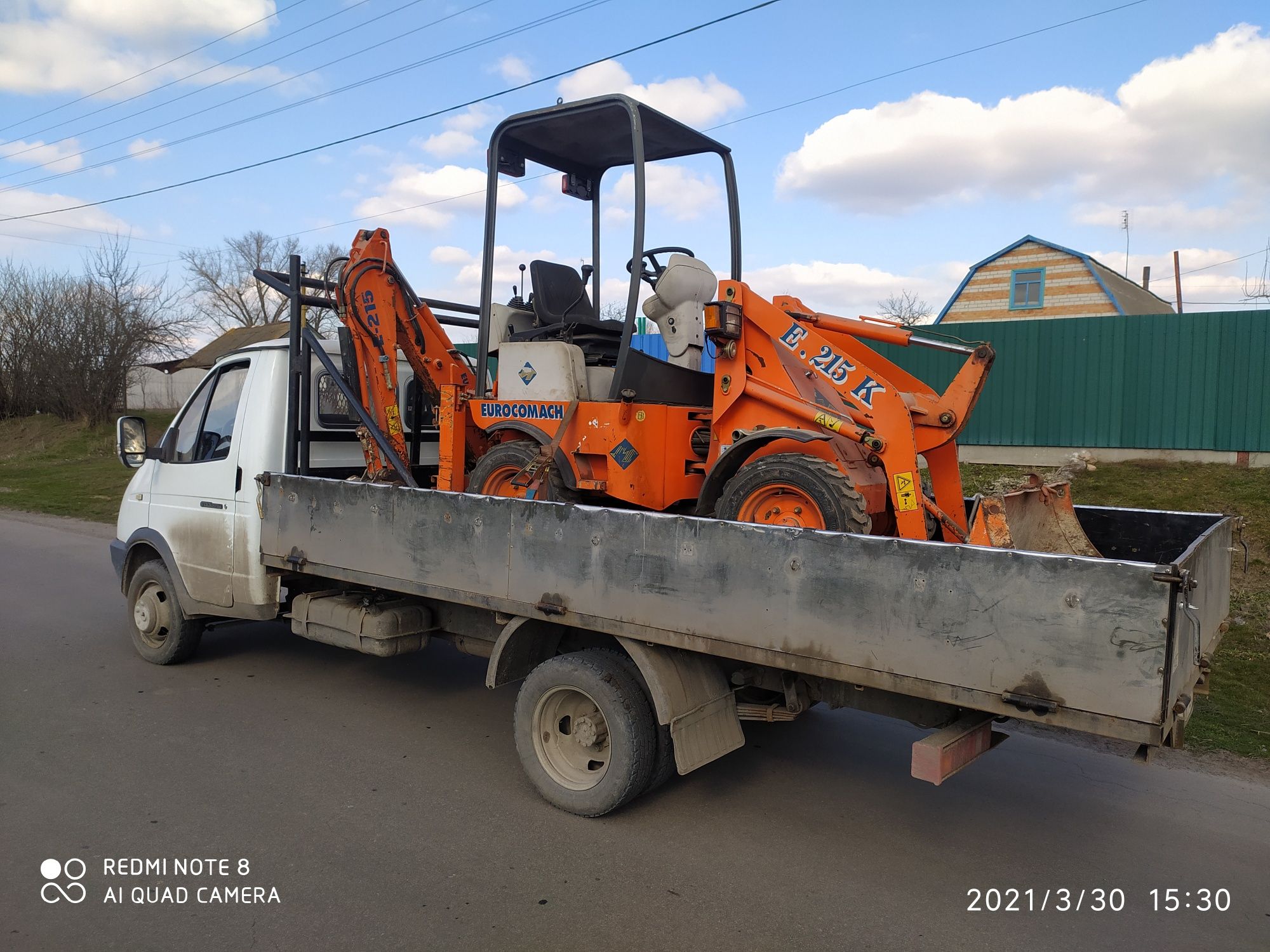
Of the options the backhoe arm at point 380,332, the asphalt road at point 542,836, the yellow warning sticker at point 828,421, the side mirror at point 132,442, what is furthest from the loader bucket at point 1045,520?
the side mirror at point 132,442

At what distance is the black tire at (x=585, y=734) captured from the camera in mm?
4117

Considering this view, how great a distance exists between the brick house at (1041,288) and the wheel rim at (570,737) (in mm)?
23544

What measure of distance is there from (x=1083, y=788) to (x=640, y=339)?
13.2ft

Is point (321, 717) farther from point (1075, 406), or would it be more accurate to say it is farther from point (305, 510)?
point (1075, 406)

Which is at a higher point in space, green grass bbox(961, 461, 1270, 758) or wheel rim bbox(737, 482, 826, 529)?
wheel rim bbox(737, 482, 826, 529)

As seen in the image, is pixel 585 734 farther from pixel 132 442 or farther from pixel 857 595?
pixel 132 442

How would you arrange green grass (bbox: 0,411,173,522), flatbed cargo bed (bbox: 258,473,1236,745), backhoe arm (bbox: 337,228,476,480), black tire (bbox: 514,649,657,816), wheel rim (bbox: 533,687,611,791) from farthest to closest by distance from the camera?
A: green grass (bbox: 0,411,173,522) < backhoe arm (bbox: 337,228,476,480) < wheel rim (bbox: 533,687,611,791) < black tire (bbox: 514,649,657,816) < flatbed cargo bed (bbox: 258,473,1236,745)

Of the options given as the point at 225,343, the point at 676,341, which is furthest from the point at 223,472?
the point at 225,343

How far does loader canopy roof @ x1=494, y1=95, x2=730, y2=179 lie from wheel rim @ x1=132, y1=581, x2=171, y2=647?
400 centimetres

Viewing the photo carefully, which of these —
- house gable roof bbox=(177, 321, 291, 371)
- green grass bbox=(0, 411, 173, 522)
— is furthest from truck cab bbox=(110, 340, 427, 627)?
house gable roof bbox=(177, 321, 291, 371)

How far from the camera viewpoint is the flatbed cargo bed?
286 centimetres

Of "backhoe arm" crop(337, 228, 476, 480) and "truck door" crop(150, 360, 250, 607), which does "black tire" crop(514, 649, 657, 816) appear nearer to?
"backhoe arm" crop(337, 228, 476, 480)

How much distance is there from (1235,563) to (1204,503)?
1698 millimetres

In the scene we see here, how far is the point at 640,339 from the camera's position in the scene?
670 cm
